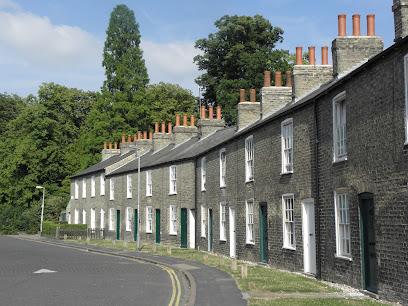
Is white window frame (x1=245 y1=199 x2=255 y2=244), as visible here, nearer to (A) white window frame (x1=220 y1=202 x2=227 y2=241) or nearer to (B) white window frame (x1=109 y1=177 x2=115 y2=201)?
(A) white window frame (x1=220 y1=202 x2=227 y2=241)

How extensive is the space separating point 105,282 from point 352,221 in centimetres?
797

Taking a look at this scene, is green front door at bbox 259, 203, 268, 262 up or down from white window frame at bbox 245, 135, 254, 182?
down

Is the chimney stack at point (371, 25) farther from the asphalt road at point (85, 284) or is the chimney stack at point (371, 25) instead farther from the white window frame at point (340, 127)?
the asphalt road at point (85, 284)

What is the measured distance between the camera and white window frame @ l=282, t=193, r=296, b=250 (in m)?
19.7

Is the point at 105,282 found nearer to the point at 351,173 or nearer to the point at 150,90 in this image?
the point at 351,173

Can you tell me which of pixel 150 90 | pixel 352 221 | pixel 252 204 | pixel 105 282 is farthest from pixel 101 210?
pixel 352 221

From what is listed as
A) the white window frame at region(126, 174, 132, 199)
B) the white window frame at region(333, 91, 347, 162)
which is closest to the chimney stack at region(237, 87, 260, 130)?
the white window frame at region(333, 91, 347, 162)

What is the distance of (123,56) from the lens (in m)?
68.9

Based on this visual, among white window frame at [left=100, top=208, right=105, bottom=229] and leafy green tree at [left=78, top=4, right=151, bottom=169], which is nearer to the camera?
white window frame at [left=100, top=208, right=105, bottom=229]

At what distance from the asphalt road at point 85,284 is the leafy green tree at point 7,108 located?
60.8 m

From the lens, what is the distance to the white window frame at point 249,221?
24.2 metres

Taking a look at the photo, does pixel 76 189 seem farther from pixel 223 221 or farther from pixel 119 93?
pixel 223 221

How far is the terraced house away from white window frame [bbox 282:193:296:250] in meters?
0.04

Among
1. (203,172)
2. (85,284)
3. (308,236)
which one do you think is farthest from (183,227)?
(85,284)
